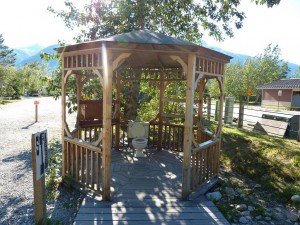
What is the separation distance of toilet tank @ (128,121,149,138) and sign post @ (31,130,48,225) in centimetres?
393

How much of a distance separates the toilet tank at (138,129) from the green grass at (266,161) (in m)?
2.47

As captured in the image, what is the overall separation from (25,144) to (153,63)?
5.73 m

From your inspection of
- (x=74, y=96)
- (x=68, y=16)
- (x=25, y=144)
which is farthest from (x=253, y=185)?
(x=68, y=16)

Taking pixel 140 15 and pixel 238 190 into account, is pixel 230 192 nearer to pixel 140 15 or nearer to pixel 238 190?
pixel 238 190

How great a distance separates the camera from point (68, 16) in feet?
30.6

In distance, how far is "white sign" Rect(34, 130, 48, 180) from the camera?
2.73 meters

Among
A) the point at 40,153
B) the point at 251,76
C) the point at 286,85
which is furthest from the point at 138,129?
the point at 251,76

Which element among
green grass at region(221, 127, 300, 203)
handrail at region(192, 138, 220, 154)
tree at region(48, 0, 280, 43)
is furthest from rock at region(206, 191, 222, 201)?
tree at region(48, 0, 280, 43)

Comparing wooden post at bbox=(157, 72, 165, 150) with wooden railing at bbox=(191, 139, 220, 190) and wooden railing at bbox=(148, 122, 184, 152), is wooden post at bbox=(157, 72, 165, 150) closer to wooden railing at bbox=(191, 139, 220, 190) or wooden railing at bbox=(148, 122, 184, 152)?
wooden railing at bbox=(148, 122, 184, 152)

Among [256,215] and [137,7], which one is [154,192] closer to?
[256,215]

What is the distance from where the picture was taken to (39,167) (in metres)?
2.75

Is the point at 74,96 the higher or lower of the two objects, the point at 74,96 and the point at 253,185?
the higher

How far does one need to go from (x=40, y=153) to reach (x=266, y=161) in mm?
5383

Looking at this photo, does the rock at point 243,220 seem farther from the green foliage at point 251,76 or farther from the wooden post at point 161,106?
the green foliage at point 251,76
